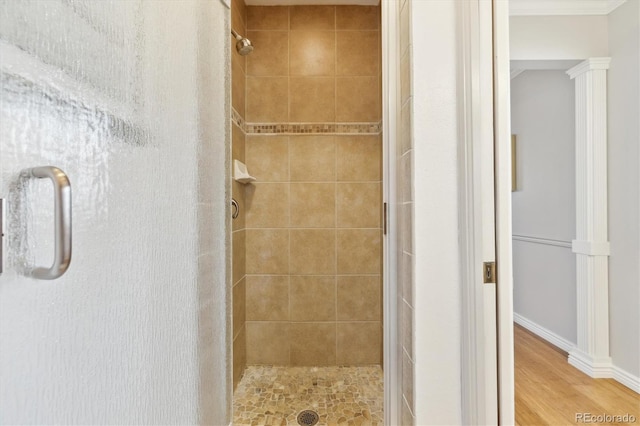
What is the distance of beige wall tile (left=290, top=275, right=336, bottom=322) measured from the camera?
79.0 inches

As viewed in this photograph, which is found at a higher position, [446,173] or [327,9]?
[327,9]

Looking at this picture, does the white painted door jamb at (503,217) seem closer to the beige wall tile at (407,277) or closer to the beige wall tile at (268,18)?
the beige wall tile at (407,277)

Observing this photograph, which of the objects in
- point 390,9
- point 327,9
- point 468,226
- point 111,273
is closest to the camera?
point 111,273

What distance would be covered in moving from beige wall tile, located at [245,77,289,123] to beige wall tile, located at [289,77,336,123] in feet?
0.18

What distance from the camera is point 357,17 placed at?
1.99 m

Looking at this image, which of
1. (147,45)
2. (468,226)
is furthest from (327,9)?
(468,226)

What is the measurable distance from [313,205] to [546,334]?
225 centimetres

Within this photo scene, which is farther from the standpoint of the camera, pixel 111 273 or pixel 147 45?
pixel 147 45

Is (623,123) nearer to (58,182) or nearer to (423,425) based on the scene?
(423,425)

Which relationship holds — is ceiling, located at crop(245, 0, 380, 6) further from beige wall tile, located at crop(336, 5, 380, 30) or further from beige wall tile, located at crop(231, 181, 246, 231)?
beige wall tile, located at crop(231, 181, 246, 231)

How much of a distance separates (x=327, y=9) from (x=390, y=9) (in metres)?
1.24

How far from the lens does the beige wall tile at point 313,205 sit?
79.4 inches

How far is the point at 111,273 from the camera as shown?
524 mm

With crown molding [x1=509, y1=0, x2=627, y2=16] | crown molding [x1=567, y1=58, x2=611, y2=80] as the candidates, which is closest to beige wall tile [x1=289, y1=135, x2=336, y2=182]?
crown molding [x1=509, y1=0, x2=627, y2=16]
